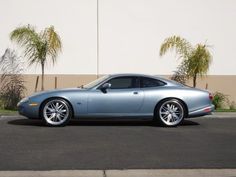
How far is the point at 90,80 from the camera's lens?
742 inches

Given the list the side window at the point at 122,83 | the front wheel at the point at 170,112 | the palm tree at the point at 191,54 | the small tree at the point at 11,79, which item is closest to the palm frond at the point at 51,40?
the small tree at the point at 11,79

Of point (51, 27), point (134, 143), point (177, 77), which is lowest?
point (134, 143)

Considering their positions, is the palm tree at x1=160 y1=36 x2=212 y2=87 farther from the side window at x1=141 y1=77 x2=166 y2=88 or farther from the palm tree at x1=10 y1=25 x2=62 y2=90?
the side window at x1=141 y1=77 x2=166 y2=88

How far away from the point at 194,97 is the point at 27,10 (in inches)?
317

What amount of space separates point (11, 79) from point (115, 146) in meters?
9.48

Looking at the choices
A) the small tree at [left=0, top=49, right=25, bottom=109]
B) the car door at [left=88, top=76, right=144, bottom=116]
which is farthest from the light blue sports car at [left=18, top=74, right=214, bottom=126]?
the small tree at [left=0, top=49, right=25, bottom=109]

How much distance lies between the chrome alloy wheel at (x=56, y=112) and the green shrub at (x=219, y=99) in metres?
7.36

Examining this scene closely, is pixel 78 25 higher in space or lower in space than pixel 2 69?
higher

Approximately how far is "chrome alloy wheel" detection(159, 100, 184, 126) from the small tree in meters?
6.97

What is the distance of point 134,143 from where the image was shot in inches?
403

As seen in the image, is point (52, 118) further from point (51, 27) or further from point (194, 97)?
point (51, 27)

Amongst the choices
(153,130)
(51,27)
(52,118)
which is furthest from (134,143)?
(51,27)

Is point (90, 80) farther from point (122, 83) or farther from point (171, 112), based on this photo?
point (171, 112)

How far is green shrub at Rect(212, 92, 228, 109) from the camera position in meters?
18.6
